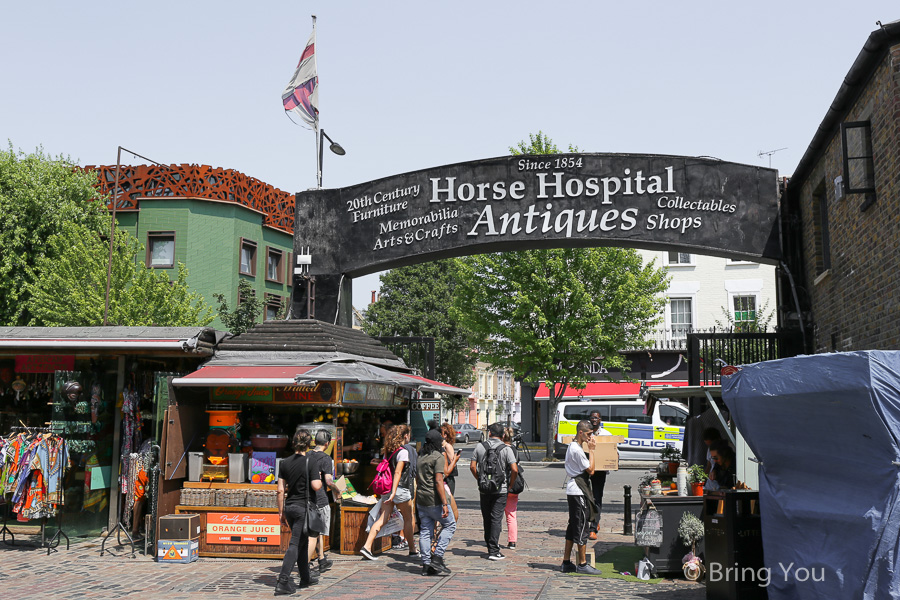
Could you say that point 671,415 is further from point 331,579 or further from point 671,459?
point 331,579

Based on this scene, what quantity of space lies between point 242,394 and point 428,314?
37.0m

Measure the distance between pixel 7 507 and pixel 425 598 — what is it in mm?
7451

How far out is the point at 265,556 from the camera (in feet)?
34.0

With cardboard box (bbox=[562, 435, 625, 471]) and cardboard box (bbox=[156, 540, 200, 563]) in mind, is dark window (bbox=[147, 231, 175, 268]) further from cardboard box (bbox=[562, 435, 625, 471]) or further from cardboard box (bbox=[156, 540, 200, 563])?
cardboard box (bbox=[562, 435, 625, 471])

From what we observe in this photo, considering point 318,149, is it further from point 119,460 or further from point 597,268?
point 597,268

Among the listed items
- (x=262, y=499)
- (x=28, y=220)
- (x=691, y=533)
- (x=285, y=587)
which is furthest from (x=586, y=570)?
(x=28, y=220)

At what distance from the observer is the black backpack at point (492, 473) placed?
414 inches

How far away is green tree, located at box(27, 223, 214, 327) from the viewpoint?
1138 inches

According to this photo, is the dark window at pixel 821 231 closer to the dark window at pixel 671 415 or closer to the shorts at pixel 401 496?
the shorts at pixel 401 496

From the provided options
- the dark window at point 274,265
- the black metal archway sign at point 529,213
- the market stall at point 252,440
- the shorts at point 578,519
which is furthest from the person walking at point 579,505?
the dark window at point 274,265

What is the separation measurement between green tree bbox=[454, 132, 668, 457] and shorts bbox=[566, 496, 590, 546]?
20997 mm

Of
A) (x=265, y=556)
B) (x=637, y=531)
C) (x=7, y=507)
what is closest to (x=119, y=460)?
(x=7, y=507)

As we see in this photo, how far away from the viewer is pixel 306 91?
49.8ft

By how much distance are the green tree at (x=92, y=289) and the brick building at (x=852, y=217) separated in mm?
23900
